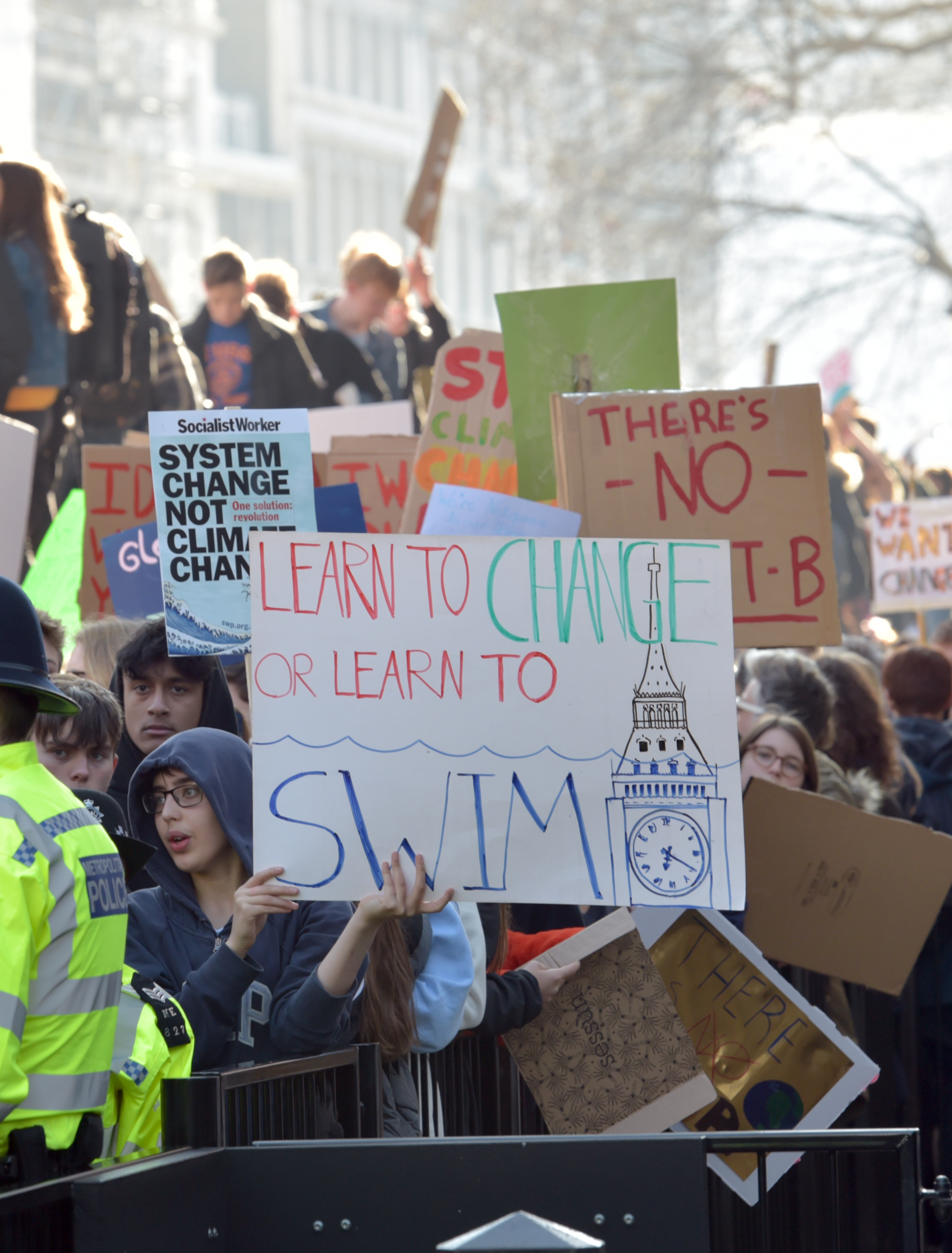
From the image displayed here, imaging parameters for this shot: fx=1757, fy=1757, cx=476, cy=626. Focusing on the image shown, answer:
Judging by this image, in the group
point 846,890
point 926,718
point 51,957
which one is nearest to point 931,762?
point 926,718

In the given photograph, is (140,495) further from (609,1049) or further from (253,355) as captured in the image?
(253,355)

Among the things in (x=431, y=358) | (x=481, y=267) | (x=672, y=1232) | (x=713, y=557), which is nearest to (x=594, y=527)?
(x=713, y=557)

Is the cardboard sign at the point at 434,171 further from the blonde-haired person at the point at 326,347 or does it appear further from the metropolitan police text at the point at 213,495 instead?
the metropolitan police text at the point at 213,495

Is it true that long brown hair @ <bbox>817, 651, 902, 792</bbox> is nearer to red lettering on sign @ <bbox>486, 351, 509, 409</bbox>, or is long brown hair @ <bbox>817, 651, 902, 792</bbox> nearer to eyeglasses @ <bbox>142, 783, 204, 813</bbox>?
red lettering on sign @ <bbox>486, 351, 509, 409</bbox>

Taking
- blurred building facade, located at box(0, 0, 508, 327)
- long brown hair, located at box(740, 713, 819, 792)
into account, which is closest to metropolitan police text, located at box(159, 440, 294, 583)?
long brown hair, located at box(740, 713, 819, 792)

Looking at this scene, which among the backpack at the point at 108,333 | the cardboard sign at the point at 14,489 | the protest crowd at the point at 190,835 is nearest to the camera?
the protest crowd at the point at 190,835

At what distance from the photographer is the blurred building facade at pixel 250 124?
46.2 m

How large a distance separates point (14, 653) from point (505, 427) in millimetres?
2619

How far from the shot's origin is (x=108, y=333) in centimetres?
668

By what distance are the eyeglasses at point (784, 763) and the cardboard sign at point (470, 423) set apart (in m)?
0.96

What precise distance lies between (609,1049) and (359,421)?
3.80m

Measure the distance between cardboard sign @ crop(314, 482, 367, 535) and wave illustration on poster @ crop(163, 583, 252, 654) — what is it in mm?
438

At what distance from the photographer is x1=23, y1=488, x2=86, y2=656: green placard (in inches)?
198

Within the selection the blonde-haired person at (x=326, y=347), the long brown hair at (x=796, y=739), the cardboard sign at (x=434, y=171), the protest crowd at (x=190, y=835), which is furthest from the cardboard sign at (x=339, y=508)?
the cardboard sign at (x=434, y=171)
